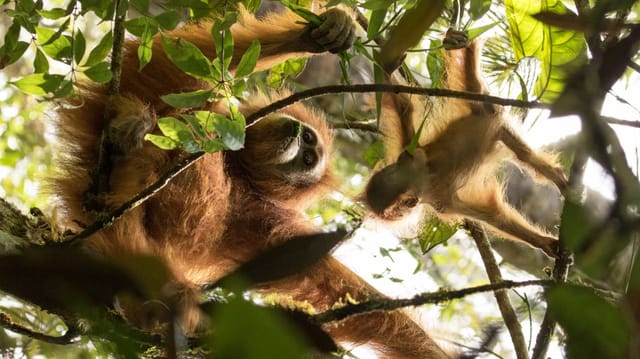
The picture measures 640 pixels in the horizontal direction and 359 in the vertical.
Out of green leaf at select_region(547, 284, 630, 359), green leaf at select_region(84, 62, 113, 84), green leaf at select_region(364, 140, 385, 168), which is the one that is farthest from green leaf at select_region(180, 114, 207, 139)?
green leaf at select_region(364, 140, 385, 168)

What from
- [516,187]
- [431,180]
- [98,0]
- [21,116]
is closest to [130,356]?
[98,0]

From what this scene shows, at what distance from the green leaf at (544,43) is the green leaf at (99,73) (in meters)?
0.99

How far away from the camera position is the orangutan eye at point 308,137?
301 centimetres

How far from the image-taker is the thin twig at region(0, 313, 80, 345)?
1.53 m

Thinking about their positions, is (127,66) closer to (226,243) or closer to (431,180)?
(226,243)

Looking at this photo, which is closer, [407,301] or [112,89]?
[407,301]

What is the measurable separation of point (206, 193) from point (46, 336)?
1047 millimetres

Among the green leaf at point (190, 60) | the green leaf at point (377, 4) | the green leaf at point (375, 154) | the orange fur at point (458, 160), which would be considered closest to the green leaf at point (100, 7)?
the green leaf at point (190, 60)

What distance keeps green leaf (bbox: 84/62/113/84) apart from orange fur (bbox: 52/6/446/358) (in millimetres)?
489

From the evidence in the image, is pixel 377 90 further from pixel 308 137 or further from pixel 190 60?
pixel 308 137

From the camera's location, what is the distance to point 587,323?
0.53 metres

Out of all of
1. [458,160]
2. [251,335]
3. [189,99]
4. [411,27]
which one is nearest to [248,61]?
[189,99]

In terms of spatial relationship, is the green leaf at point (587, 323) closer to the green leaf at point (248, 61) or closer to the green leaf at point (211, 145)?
the green leaf at point (211, 145)

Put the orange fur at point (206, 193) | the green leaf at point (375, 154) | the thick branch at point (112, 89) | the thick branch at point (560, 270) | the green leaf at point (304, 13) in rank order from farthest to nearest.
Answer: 1. the green leaf at point (375, 154)
2. the orange fur at point (206, 193)
3. the green leaf at point (304, 13)
4. the thick branch at point (112, 89)
5. the thick branch at point (560, 270)
